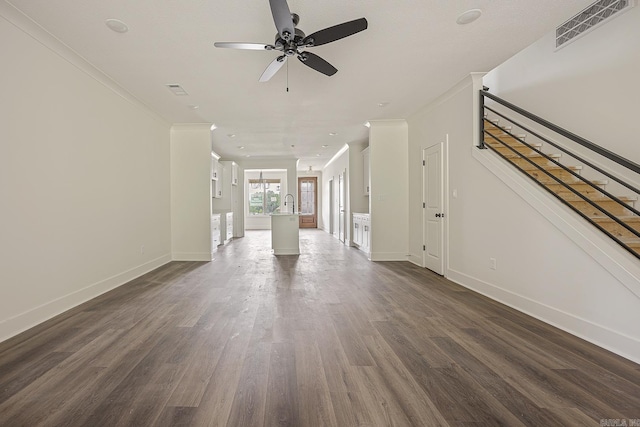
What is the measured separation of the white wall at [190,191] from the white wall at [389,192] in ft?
11.0

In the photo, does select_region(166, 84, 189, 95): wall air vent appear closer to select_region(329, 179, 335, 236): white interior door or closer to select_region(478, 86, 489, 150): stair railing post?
select_region(478, 86, 489, 150): stair railing post

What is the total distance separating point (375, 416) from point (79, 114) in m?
4.11

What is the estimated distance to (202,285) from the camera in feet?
13.4

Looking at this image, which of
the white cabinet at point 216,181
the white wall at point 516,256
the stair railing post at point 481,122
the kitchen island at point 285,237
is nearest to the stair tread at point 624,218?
the white wall at point 516,256

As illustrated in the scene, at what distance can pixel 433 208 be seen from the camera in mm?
4891

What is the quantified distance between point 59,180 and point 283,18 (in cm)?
277

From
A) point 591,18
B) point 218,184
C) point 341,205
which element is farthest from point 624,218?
point 218,184

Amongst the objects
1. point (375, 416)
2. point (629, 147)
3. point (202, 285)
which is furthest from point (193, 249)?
point (629, 147)

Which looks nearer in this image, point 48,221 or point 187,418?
point 187,418

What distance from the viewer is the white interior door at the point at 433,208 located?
4.61 meters

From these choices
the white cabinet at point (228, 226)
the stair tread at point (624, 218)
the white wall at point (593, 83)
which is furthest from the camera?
the white cabinet at point (228, 226)

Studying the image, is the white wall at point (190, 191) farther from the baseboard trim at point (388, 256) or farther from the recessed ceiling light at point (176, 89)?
the baseboard trim at point (388, 256)

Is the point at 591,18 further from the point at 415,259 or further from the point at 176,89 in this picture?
the point at 176,89

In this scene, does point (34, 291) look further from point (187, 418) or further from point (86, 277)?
point (187, 418)
